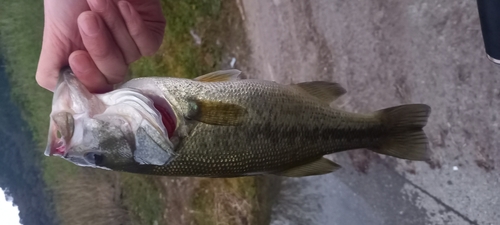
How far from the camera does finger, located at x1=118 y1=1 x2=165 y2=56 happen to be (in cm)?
147

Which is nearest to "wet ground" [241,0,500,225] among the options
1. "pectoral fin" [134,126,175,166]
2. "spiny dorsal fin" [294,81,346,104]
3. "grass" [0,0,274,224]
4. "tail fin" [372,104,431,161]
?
"grass" [0,0,274,224]

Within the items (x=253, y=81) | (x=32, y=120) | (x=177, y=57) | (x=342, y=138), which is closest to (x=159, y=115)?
(x=253, y=81)

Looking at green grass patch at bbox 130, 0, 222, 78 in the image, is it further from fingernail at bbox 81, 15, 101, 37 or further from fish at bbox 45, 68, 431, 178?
fingernail at bbox 81, 15, 101, 37

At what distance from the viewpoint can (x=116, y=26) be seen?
145 cm

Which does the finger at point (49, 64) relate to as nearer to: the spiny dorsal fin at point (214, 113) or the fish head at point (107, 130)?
the fish head at point (107, 130)

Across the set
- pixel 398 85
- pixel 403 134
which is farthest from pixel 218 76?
pixel 398 85

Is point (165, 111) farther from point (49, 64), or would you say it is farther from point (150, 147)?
point (49, 64)

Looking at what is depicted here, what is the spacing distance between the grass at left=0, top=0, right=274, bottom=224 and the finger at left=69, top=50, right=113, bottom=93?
196cm

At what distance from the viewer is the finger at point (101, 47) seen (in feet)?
4.42

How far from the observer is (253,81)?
156cm

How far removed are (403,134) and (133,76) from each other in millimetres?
2839

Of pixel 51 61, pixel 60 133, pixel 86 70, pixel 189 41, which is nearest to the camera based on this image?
pixel 60 133

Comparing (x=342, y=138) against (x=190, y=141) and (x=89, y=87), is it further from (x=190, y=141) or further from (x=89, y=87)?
(x=89, y=87)

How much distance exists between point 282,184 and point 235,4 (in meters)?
1.35
